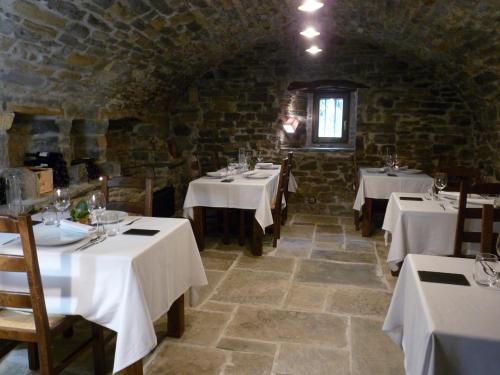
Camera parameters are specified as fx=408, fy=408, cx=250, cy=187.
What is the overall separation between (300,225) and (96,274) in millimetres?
3962

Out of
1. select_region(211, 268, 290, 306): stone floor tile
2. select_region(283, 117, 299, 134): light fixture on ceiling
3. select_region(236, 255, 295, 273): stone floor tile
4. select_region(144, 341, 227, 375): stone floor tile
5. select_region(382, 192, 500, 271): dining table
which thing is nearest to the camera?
select_region(144, 341, 227, 375): stone floor tile

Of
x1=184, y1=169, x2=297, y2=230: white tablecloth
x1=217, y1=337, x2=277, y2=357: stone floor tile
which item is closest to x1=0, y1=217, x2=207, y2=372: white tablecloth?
x1=217, y1=337, x2=277, y2=357: stone floor tile

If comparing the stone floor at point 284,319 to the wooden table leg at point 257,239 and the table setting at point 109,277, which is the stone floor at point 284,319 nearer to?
the wooden table leg at point 257,239

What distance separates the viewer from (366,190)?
4949 mm

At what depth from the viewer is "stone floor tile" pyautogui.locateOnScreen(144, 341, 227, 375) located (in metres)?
2.34

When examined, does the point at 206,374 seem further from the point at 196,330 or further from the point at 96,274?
the point at 96,274

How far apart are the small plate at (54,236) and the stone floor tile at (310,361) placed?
1.35m

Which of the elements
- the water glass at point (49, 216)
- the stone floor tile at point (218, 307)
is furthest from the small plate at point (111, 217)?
the stone floor tile at point (218, 307)

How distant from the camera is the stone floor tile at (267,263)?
13.0ft

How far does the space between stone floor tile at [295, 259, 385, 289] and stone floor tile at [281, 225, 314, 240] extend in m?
0.90

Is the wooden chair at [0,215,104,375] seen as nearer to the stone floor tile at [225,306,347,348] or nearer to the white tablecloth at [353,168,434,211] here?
the stone floor tile at [225,306,347,348]

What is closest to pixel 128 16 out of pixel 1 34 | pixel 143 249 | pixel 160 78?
pixel 1 34

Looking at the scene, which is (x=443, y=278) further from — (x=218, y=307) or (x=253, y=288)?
(x=253, y=288)

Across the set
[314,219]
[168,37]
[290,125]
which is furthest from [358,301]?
[290,125]
